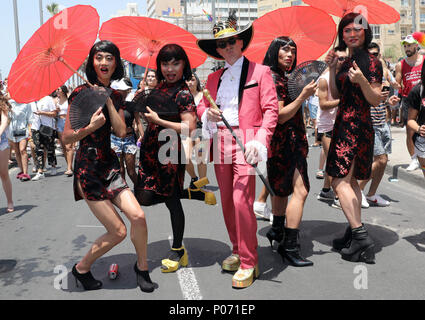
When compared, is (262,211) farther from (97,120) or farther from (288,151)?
(97,120)

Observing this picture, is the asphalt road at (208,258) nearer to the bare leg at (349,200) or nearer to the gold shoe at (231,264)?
the gold shoe at (231,264)

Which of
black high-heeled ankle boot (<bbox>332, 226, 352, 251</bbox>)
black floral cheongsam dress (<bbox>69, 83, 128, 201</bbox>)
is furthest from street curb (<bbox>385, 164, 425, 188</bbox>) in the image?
black floral cheongsam dress (<bbox>69, 83, 128, 201</bbox>)

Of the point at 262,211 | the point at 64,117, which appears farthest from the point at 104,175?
the point at 64,117

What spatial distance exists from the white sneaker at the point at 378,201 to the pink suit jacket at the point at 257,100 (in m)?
3.23

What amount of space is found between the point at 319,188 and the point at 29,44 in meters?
5.19

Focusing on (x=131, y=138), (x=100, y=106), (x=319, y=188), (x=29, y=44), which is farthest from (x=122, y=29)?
(x=319, y=188)

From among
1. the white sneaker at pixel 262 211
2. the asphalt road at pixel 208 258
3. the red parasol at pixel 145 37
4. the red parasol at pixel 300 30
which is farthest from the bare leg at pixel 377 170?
the red parasol at pixel 145 37

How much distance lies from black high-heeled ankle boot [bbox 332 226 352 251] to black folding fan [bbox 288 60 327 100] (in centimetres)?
141

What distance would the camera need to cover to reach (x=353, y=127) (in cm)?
405

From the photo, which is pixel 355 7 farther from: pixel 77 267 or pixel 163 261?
pixel 77 267

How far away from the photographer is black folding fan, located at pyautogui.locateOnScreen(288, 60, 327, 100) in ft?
13.0

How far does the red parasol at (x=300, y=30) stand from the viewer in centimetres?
450

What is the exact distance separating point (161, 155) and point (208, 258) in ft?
3.76

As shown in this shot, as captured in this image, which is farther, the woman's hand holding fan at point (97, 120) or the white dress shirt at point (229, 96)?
the white dress shirt at point (229, 96)
